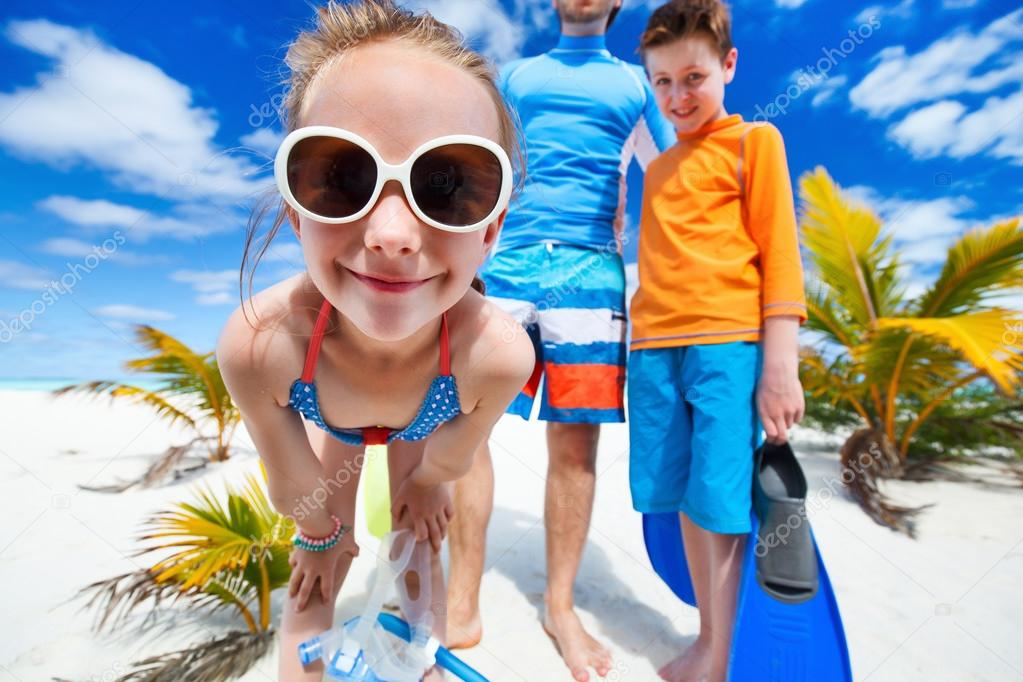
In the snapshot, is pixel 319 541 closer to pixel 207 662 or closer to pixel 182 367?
pixel 207 662

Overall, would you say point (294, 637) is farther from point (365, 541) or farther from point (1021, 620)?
point (1021, 620)

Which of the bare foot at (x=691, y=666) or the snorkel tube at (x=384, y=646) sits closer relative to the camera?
the snorkel tube at (x=384, y=646)

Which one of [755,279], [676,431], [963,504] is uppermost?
[755,279]

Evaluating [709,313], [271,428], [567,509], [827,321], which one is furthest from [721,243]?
[827,321]

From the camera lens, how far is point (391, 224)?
0.81 meters

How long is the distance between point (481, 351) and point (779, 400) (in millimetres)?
893

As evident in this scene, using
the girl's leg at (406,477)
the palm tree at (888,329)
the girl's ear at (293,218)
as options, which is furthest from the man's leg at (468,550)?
the palm tree at (888,329)

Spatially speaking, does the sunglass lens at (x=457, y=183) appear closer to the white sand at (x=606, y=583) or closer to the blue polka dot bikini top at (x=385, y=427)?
the blue polka dot bikini top at (x=385, y=427)

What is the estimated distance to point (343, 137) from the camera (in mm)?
799

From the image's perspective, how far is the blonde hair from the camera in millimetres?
979

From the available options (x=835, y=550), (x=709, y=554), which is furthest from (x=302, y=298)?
(x=835, y=550)

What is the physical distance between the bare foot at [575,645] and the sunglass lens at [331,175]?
5.55 ft

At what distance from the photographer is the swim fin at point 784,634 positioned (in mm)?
1430

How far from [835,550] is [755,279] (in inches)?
85.8
